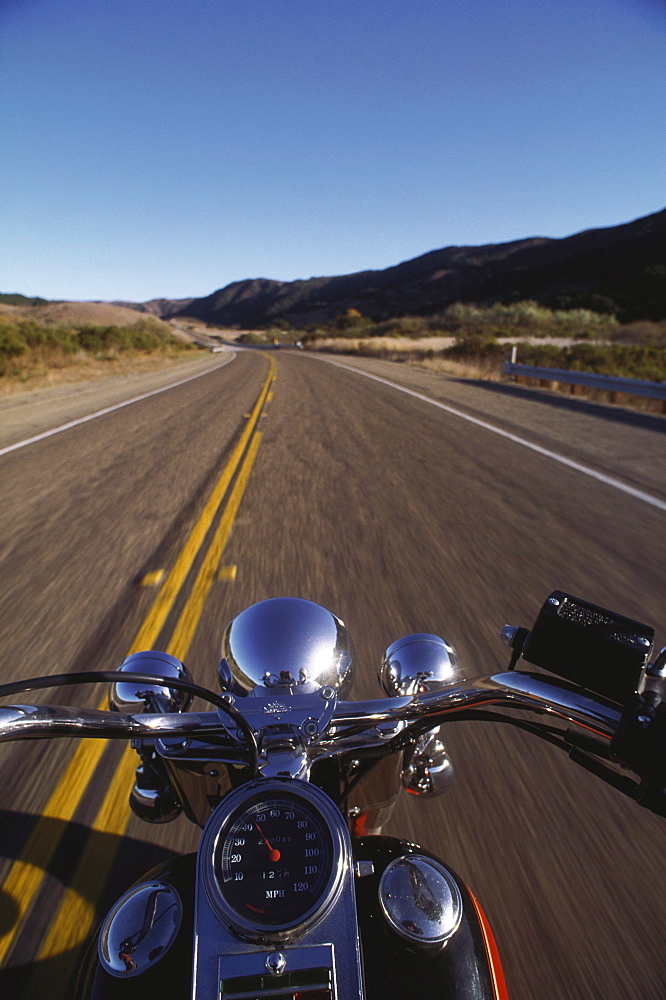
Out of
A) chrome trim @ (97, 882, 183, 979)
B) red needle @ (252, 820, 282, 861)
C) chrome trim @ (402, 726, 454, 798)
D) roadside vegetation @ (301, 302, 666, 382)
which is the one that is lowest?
roadside vegetation @ (301, 302, 666, 382)

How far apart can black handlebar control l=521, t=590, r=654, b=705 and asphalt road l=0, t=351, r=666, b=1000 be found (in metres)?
1.15

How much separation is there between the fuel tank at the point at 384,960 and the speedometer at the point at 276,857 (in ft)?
0.22

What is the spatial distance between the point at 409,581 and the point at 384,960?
3.04 metres

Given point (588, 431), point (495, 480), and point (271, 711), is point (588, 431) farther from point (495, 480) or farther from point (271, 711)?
point (271, 711)

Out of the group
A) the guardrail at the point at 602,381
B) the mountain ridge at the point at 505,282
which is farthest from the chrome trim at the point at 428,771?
the mountain ridge at the point at 505,282

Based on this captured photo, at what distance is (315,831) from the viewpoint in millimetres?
973

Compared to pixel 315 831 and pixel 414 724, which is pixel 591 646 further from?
pixel 315 831

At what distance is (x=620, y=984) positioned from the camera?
5.09ft

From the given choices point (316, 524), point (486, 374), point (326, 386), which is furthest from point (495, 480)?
point (486, 374)

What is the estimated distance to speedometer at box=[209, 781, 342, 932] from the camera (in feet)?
2.90

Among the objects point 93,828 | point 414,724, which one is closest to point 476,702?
point 414,724

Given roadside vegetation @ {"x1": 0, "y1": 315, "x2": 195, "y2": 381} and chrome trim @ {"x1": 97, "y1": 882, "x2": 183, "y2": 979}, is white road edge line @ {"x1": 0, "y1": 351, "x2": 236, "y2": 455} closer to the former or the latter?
roadside vegetation @ {"x1": 0, "y1": 315, "x2": 195, "y2": 381}

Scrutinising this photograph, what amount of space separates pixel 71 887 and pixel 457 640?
2141 millimetres

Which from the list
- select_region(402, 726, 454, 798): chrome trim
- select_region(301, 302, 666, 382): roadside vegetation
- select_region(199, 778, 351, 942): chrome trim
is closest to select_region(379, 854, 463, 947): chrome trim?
select_region(199, 778, 351, 942): chrome trim
